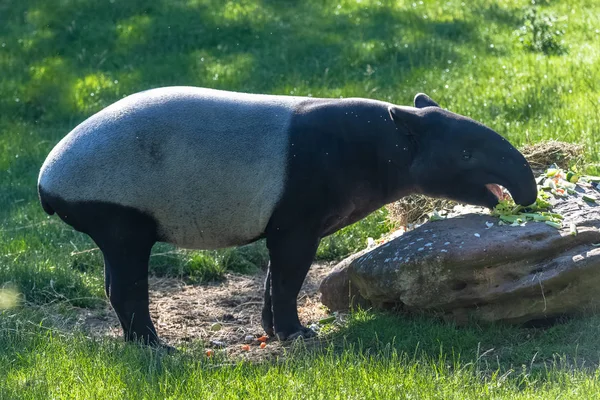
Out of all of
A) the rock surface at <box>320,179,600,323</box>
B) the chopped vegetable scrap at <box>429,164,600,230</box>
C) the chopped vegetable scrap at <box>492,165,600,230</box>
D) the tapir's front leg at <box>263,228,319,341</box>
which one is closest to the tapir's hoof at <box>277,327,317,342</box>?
the tapir's front leg at <box>263,228,319,341</box>

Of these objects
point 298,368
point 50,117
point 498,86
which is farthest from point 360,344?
point 50,117

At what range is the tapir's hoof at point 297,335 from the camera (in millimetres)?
6699

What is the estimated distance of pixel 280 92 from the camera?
12109 mm

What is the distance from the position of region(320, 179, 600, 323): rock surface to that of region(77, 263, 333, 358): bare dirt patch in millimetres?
984

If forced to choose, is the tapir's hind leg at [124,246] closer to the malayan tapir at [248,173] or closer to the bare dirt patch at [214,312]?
the malayan tapir at [248,173]

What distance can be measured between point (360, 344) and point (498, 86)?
6.07 metres

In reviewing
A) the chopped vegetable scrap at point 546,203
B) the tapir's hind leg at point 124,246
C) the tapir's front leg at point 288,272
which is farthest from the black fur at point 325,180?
the tapir's hind leg at point 124,246

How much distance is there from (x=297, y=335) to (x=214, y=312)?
1.23 m

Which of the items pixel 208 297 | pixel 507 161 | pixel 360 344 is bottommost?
pixel 208 297

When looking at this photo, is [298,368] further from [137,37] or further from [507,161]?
[137,37]

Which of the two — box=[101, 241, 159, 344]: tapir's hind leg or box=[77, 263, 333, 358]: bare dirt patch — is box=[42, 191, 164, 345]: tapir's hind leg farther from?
box=[77, 263, 333, 358]: bare dirt patch

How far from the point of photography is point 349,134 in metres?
6.61

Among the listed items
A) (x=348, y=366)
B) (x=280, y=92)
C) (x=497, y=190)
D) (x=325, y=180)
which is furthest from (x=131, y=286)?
(x=280, y=92)

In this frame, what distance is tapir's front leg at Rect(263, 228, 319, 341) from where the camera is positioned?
656cm
